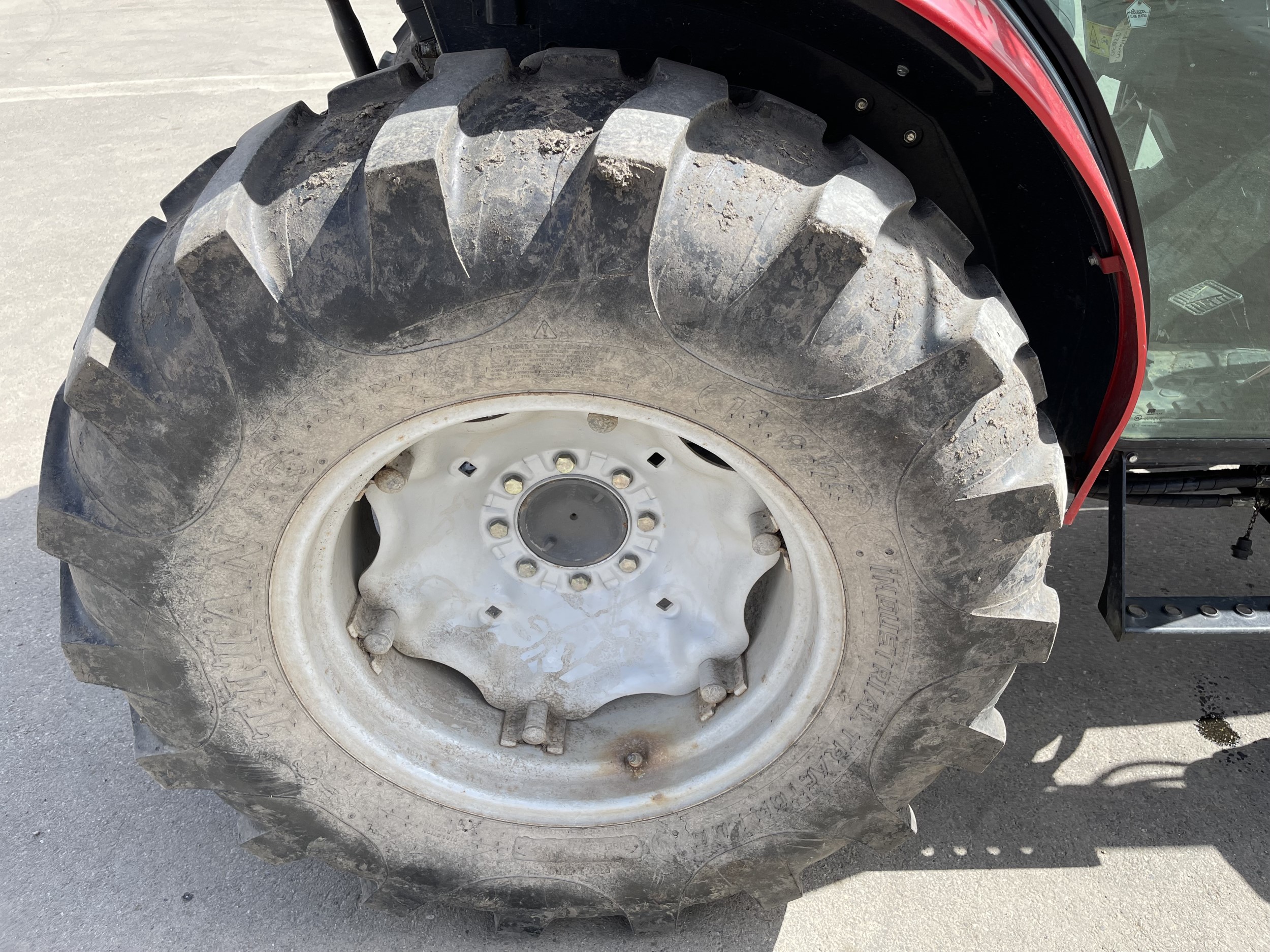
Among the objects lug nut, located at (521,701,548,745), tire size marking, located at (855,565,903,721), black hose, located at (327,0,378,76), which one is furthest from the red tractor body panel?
black hose, located at (327,0,378,76)

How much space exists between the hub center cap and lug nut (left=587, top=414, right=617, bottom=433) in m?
0.13

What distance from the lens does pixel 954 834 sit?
2098 millimetres

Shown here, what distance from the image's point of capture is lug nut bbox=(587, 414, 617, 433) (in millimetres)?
1595

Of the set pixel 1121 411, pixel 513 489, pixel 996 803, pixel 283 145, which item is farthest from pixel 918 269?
pixel 996 803

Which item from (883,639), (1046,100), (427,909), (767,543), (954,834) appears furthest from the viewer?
(954,834)

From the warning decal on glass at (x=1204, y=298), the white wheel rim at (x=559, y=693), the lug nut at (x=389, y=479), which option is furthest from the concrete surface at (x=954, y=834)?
the warning decal on glass at (x=1204, y=298)

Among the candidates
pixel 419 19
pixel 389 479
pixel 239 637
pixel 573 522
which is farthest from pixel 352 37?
pixel 239 637

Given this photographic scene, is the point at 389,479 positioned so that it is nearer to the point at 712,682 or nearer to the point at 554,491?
the point at 554,491

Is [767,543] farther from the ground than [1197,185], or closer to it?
closer to it

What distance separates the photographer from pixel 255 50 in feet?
23.4

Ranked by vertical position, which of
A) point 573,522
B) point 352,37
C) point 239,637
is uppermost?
point 352,37

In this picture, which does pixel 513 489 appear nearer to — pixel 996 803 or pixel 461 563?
pixel 461 563

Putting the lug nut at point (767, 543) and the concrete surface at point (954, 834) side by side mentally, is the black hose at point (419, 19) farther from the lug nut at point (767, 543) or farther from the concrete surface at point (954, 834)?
the concrete surface at point (954, 834)

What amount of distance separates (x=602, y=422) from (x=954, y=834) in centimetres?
123
